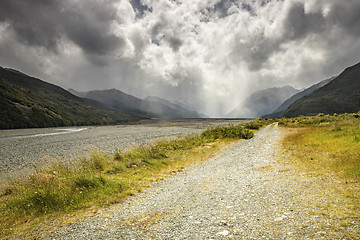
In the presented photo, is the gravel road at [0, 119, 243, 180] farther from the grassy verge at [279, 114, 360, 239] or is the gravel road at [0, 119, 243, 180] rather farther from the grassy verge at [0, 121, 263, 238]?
the grassy verge at [279, 114, 360, 239]

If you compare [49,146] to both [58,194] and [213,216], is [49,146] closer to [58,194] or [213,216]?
[58,194]

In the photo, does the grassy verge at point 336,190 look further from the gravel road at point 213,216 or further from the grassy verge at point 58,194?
the grassy verge at point 58,194

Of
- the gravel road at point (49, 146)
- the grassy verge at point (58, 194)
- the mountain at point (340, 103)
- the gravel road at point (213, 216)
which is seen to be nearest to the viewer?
the gravel road at point (213, 216)

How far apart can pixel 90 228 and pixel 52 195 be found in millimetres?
3663

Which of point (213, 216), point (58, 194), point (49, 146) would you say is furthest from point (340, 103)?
point (58, 194)

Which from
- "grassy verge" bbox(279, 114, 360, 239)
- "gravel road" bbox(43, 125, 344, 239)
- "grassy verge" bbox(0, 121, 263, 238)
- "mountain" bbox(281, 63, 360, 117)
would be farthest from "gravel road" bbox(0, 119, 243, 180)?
"mountain" bbox(281, 63, 360, 117)

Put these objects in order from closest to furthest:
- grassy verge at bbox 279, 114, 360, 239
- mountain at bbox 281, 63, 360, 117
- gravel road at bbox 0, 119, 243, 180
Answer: grassy verge at bbox 279, 114, 360, 239 → gravel road at bbox 0, 119, 243, 180 → mountain at bbox 281, 63, 360, 117

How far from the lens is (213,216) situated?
548 cm

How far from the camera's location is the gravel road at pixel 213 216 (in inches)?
170

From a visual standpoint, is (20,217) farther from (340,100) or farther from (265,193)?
(340,100)

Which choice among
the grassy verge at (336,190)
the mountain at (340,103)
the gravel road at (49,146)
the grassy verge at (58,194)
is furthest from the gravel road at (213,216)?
the mountain at (340,103)

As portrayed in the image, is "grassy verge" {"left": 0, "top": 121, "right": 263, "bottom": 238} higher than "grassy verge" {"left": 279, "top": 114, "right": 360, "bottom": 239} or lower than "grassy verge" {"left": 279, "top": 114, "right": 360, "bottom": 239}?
lower

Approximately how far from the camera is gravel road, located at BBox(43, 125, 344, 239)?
432 cm

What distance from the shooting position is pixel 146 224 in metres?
5.44
